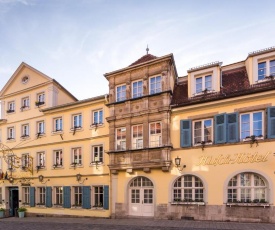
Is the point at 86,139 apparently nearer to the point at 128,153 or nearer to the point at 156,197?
the point at 128,153

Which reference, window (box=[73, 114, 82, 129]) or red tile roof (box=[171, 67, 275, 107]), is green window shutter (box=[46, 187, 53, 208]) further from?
red tile roof (box=[171, 67, 275, 107])

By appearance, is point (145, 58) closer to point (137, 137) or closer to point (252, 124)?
point (137, 137)

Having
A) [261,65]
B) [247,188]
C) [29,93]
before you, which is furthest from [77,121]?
[261,65]

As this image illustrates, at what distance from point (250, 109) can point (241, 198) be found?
4.88 metres

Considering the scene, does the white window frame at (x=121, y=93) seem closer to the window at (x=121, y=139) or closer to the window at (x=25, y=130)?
the window at (x=121, y=139)

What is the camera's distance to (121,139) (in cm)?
1938

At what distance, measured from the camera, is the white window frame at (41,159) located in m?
23.3

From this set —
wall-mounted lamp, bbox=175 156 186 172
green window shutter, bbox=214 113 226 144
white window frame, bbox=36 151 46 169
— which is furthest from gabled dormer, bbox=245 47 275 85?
white window frame, bbox=36 151 46 169

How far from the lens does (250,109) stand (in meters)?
15.4

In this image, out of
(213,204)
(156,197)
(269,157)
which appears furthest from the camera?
(156,197)

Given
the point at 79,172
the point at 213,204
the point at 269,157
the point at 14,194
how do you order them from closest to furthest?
the point at 269,157 → the point at 213,204 → the point at 79,172 → the point at 14,194

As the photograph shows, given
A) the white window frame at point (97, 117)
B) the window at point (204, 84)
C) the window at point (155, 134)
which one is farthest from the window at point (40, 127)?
the window at point (204, 84)

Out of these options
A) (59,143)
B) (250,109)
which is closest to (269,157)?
(250,109)

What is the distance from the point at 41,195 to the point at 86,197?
16.5ft
